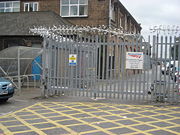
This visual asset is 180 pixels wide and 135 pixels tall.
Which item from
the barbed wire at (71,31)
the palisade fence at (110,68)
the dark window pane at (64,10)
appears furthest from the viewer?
the dark window pane at (64,10)

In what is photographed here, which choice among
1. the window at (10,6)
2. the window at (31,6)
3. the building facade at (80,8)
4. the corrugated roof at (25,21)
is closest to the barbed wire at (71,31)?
the corrugated roof at (25,21)

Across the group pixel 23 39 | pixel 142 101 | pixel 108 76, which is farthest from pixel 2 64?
pixel 142 101

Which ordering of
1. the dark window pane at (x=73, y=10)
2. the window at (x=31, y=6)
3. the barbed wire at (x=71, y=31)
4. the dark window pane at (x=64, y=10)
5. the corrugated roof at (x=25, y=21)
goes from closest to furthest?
the barbed wire at (x=71, y=31) → the corrugated roof at (x=25, y=21) → the dark window pane at (x=73, y=10) → the dark window pane at (x=64, y=10) → the window at (x=31, y=6)

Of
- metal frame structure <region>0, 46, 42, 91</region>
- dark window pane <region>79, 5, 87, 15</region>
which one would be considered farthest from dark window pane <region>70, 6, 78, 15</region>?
metal frame structure <region>0, 46, 42, 91</region>

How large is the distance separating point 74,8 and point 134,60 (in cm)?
1464

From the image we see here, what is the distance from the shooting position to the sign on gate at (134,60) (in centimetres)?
982

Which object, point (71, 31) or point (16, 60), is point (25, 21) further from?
point (71, 31)

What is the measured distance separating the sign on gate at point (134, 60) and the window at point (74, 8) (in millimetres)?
13556

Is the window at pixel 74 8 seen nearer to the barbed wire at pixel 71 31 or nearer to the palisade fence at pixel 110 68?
the barbed wire at pixel 71 31

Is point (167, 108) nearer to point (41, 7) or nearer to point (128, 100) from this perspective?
point (128, 100)

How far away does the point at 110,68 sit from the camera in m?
10.3

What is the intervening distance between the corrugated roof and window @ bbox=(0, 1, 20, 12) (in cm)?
367

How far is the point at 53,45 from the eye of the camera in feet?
36.0

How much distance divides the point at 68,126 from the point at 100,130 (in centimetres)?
90
